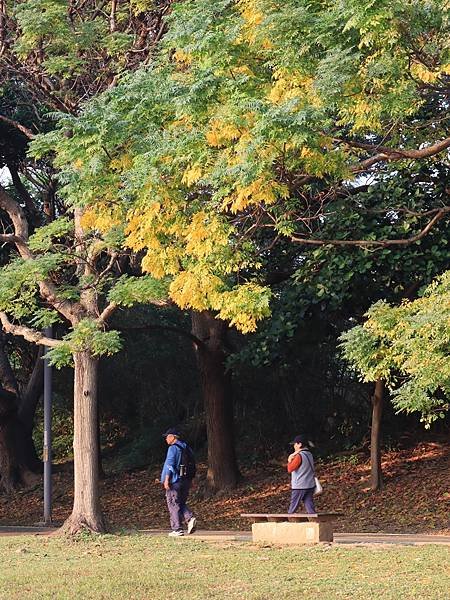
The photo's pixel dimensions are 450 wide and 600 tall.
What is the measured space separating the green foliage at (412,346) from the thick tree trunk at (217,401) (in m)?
10.6

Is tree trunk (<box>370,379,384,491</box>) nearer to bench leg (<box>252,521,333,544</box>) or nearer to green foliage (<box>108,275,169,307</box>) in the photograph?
bench leg (<box>252,521,333,544</box>)

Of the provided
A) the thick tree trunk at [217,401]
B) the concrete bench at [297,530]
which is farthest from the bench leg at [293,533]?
the thick tree trunk at [217,401]

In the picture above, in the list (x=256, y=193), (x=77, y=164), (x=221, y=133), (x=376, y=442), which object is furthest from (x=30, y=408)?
(x=256, y=193)

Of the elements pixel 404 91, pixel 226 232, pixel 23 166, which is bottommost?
pixel 226 232

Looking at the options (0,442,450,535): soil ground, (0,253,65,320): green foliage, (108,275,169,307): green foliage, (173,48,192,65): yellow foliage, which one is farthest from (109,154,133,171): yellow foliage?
(0,442,450,535): soil ground

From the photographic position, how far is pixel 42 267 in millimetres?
17219

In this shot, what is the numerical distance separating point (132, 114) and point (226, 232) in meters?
2.18

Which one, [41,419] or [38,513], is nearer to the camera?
[38,513]

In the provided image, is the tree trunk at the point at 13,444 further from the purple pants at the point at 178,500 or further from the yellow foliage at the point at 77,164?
the yellow foliage at the point at 77,164

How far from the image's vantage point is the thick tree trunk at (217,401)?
83.0 feet

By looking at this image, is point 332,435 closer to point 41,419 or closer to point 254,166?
point 41,419

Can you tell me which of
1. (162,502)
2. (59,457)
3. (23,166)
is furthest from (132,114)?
(59,457)

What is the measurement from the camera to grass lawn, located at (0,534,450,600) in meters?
11.6

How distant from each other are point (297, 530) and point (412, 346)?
13.8 ft
